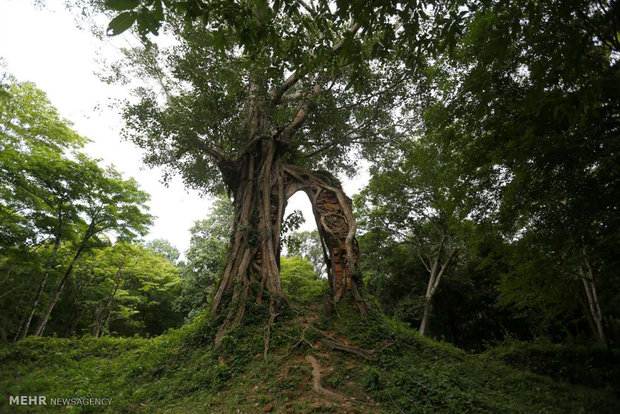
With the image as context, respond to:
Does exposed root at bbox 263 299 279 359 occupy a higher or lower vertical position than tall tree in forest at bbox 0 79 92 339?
lower

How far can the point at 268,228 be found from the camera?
759 cm

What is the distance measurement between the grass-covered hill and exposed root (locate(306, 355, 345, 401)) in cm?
1

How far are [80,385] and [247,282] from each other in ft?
10.6

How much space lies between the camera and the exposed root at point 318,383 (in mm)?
4016

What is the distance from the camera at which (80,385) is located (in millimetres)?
5133

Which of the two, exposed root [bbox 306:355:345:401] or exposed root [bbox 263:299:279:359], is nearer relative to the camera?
exposed root [bbox 306:355:345:401]

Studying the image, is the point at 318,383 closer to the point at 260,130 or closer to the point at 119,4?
the point at 119,4

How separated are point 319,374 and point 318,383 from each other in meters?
0.24

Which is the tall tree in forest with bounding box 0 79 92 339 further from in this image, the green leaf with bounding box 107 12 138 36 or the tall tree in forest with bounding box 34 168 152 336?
the green leaf with bounding box 107 12 138 36

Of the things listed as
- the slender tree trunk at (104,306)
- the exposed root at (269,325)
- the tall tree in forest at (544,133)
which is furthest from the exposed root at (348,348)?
the slender tree trunk at (104,306)

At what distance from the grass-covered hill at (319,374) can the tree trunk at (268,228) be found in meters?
0.49

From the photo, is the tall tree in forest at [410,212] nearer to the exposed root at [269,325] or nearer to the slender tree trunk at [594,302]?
the slender tree trunk at [594,302]

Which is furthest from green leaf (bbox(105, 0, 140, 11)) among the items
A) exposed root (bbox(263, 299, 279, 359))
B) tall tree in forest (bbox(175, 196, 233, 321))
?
tall tree in forest (bbox(175, 196, 233, 321))

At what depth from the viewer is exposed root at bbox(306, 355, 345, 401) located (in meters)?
4.02
